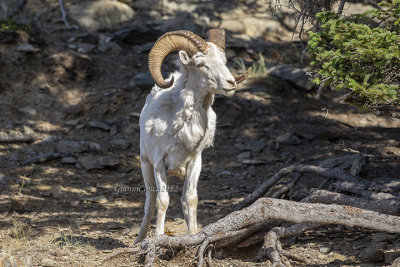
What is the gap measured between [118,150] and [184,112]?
6004 mm

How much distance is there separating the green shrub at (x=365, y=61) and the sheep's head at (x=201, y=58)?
1147 mm

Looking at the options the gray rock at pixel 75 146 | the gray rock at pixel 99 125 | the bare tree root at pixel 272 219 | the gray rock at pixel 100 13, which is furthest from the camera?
the gray rock at pixel 100 13

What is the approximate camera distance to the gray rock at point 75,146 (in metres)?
11.7

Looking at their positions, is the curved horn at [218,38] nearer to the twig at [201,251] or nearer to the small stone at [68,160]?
the twig at [201,251]

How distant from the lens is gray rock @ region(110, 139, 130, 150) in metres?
12.2

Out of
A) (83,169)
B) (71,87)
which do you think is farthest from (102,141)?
(71,87)

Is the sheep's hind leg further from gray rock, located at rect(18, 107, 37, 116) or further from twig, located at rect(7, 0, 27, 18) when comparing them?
twig, located at rect(7, 0, 27, 18)

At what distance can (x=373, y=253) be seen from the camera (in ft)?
18.4

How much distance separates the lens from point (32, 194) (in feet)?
31.9

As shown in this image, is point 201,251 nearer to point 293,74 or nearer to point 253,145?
point 253,145

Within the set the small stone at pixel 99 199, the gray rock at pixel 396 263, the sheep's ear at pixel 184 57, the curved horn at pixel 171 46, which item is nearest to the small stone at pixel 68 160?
the small stone at pixel 99 199

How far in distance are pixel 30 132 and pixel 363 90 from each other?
31.8ft

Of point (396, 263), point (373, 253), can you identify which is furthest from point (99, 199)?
point (396, 263)

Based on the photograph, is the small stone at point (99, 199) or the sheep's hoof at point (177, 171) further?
the small stone at point (99, 199)
